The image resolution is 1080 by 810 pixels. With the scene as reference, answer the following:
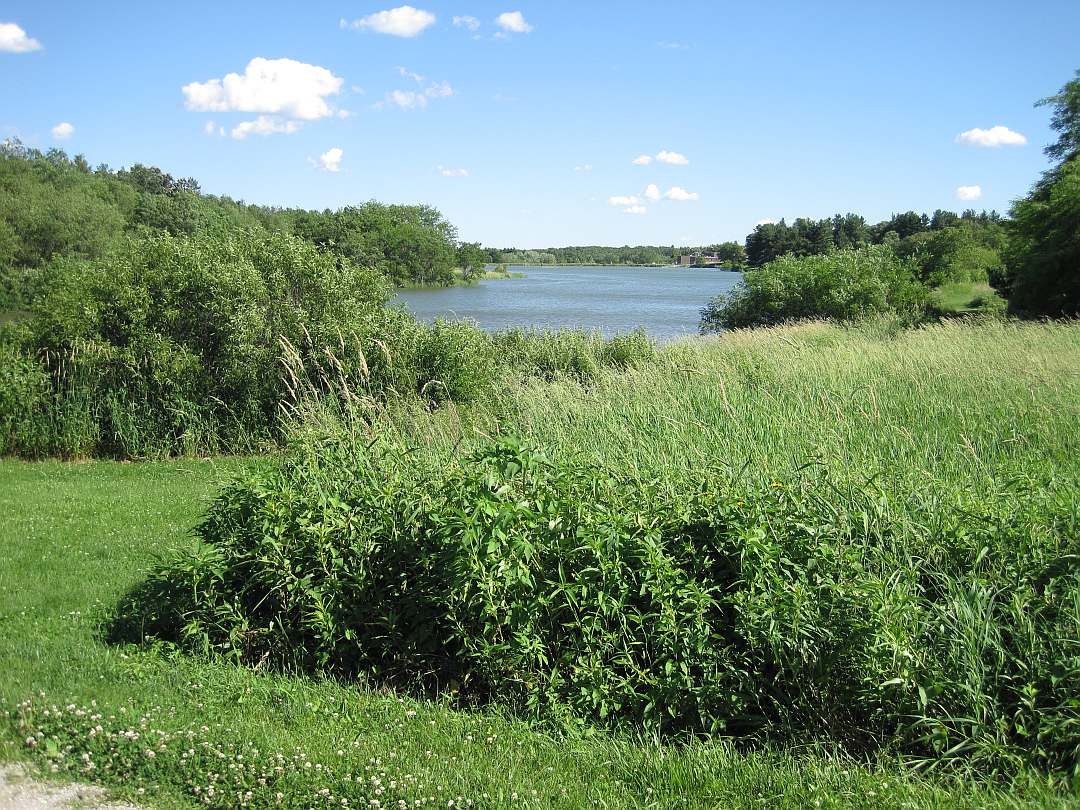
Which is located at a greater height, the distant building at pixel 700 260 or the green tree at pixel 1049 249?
the distant building at pixel 700 260

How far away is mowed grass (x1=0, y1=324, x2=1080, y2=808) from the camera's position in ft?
11.9

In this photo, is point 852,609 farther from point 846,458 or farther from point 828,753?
point 846,458

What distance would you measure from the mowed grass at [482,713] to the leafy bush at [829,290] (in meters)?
18.0

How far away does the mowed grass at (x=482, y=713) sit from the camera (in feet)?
11.9

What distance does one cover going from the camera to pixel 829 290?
29031mm

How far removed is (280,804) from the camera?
350 cm

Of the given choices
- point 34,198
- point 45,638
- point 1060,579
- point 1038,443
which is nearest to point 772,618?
point 1060,579

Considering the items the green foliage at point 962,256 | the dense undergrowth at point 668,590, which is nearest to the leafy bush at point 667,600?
the dense undergrowth at point 668,590

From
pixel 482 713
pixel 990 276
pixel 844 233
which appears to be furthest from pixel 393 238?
pixel 482 713

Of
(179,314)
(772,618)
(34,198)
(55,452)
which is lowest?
(55,452)

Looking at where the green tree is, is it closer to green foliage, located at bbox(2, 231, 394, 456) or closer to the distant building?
green foliage, located at bbox(2, 231, 394, 456)

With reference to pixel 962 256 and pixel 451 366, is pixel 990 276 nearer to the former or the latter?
pixel 962 256

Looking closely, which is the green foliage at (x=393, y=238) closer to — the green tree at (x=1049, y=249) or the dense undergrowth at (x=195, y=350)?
the green tree at (x=1049, y=249)

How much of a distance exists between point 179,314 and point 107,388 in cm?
174
